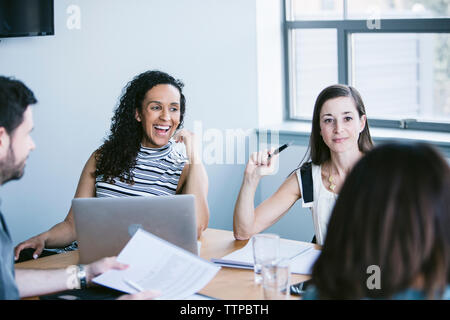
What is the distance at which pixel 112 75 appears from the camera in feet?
10.9

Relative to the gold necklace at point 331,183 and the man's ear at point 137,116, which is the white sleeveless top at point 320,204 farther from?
the man's ear at point 137,116

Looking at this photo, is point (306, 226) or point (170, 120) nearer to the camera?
point (170, 120)

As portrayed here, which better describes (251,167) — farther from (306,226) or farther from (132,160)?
(306,226)

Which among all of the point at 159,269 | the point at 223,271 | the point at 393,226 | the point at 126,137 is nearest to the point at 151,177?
the point at 126,137

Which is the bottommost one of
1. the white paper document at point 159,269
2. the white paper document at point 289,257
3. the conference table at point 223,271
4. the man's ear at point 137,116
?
the conference table at point 223,271

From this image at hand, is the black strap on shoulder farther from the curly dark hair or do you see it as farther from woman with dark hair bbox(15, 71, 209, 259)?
the curly dark hair

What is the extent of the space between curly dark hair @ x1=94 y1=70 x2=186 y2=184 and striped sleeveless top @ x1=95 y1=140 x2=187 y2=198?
0.02m

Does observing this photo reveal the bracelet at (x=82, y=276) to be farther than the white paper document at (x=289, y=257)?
No

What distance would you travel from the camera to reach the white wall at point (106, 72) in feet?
10.3

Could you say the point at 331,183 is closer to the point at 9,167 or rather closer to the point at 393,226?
the point at 9,167

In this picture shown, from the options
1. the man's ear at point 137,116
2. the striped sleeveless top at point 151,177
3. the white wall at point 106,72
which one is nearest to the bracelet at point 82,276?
the striped sleeveless top at point 151,177

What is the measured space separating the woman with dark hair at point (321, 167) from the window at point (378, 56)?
1.13 meters
